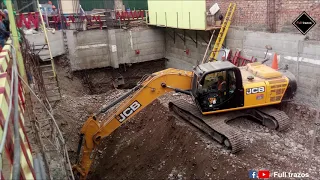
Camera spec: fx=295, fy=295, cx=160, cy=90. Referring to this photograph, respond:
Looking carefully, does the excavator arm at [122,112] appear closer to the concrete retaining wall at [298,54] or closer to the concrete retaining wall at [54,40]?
the concrete retaining wall at [298,54]

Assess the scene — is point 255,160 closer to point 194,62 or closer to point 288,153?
point 288,153

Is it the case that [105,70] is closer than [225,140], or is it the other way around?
[225,140]

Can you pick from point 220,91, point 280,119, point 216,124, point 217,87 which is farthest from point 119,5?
point 280,119

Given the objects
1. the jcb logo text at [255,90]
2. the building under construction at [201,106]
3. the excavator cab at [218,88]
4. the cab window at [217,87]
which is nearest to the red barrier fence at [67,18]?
the building under construction at [201,106]

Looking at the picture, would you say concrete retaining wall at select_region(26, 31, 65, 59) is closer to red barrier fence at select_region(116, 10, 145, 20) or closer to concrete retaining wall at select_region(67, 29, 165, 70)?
concrete retaining wall at select_region(67, 29, 165, 70)

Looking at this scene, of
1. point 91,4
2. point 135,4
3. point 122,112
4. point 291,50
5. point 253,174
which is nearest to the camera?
point 253,174

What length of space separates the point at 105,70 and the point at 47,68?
18.3 feet

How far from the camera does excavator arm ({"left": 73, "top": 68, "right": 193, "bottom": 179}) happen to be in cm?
745

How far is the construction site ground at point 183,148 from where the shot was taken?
286 inches

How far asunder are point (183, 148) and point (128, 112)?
2.08m

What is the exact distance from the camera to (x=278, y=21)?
35.3 feet

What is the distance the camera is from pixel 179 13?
1509 centimetres

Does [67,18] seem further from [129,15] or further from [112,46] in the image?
[129,15]

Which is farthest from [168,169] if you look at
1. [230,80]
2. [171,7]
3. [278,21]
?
[171,7]
